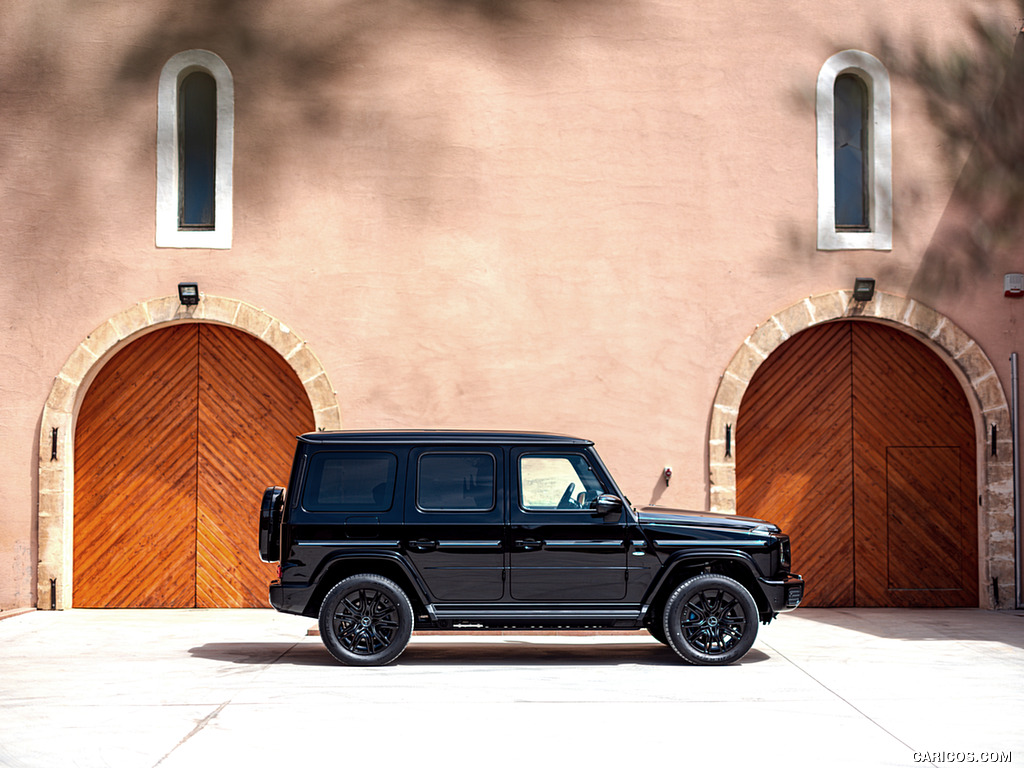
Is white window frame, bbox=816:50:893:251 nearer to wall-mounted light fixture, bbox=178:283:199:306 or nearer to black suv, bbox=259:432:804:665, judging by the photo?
black suv, bbox=259:432:804:665

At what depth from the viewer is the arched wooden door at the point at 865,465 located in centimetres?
1227

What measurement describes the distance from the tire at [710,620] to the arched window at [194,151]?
245 inches

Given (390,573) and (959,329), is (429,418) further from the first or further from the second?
(959,329)

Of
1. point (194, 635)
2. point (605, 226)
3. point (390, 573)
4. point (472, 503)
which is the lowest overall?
point (194, 635)

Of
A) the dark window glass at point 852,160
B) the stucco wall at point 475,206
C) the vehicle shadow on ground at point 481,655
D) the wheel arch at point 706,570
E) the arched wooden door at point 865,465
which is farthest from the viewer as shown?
the dark window glass at point 852,160

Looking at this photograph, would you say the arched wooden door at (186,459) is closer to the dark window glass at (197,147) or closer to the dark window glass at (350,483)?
the dark window glass at (197,147)

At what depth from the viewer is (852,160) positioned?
12422 mm

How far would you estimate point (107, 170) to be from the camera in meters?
11.9

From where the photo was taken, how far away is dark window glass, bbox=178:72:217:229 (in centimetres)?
1215

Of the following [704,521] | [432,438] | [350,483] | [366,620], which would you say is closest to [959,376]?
[704,521]

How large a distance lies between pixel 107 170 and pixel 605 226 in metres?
5.24

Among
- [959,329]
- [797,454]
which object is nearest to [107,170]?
[797,454]

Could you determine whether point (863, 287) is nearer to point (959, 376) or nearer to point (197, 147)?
point (959, 376)

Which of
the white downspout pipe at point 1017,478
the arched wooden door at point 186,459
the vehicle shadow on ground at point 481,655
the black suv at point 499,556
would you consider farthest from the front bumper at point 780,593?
the arched wooden door at point 186,459
